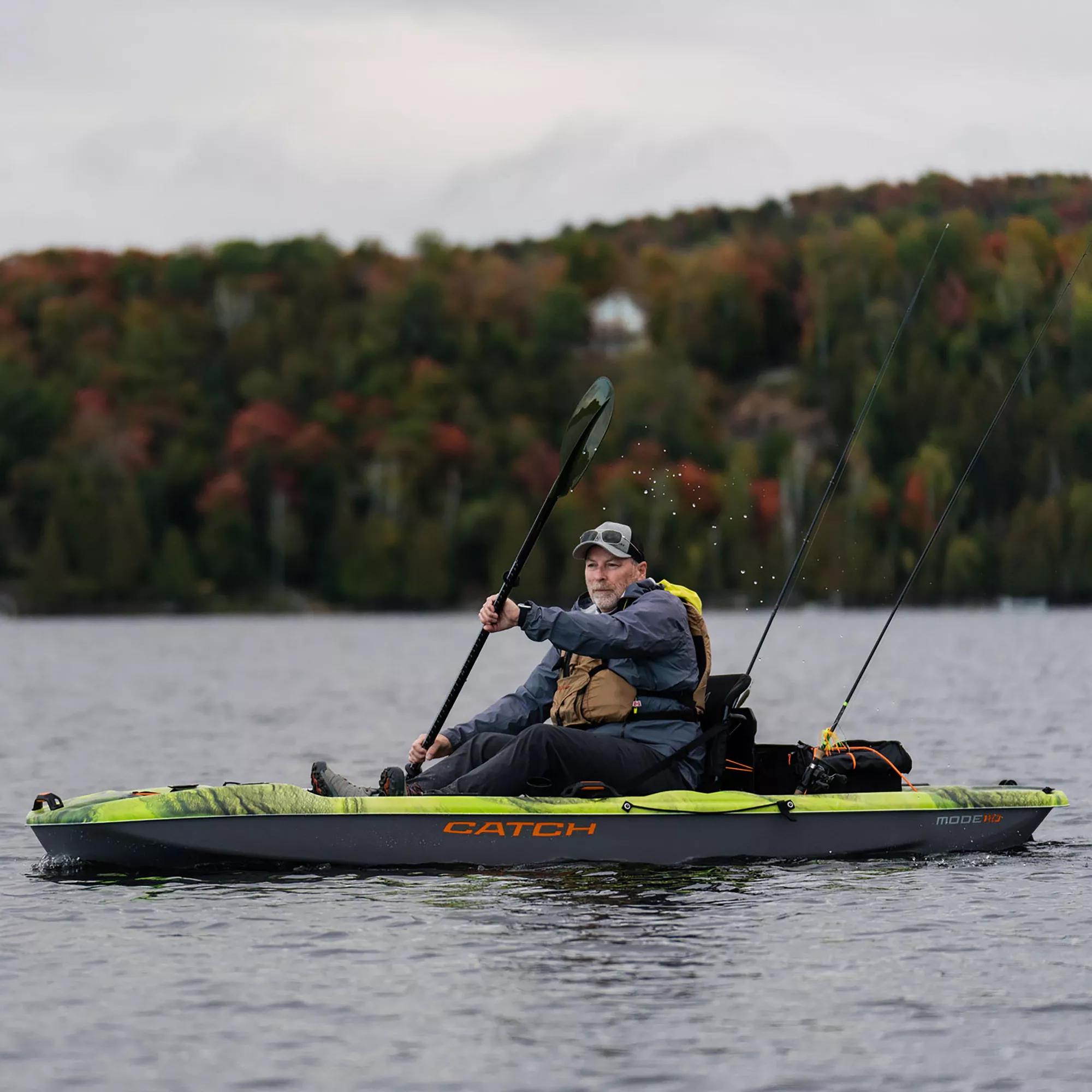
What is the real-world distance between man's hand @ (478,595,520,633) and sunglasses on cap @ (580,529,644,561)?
54 cm

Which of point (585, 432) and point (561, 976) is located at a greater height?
point (585, 432)

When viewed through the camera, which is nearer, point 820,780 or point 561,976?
point 561,976

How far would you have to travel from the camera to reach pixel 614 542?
10.5 m

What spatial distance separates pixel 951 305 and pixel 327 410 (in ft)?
121

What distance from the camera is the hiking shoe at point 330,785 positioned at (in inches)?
421

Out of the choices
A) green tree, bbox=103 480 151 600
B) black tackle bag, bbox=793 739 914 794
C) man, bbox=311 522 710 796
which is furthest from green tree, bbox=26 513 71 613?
black tackle bag, bbox=793 739 914 794

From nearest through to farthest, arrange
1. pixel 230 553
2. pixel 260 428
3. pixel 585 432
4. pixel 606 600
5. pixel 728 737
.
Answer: pixel 606 600, pixel 728 737, pixel 585 432, pixel 230 553, pixel 260 428

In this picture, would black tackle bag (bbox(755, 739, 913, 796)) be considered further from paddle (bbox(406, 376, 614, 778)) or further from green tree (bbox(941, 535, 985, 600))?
green tree (bbox(941, 535, 985, 600))

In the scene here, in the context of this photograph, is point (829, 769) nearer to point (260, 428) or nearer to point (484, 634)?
point (484, 634)

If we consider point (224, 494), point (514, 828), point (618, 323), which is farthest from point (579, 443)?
point (618, 323)

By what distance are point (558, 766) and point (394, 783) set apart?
0.93 m

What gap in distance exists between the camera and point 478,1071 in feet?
23.0

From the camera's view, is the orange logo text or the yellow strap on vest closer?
the orange logo text

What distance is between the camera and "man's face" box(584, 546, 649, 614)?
417 inches
